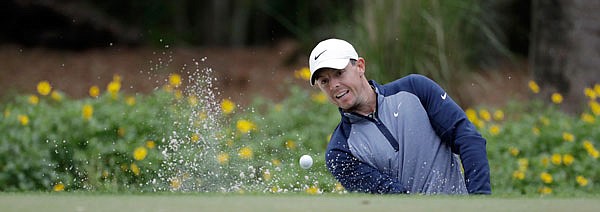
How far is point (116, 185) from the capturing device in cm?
671

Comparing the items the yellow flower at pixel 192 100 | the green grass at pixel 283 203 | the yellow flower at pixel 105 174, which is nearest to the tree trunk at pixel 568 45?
the yellow flower at pixel 192 100

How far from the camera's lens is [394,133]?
16.9ft

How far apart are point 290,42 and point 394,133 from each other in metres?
13.2

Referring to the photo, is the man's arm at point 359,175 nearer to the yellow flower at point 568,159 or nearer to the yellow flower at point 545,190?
the yellow flower at point 545,190

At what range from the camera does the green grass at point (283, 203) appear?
3.84 metres

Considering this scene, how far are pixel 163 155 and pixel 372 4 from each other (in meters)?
2.93

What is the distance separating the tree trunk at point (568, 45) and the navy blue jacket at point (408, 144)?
181 inches

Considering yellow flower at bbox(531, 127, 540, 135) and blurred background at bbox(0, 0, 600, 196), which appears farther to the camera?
yellow flower at bbox(531, 127, 540, 135)

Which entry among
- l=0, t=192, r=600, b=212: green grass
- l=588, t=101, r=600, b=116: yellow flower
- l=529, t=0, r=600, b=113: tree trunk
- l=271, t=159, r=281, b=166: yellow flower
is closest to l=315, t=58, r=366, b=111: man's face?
l=0, t=192, r=600, b=212: green grass

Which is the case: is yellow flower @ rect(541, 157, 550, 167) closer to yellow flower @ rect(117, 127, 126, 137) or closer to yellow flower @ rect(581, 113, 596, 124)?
yellow flower @ rect(581, 113, 596, 124)

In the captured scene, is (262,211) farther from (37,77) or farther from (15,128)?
(37,77)

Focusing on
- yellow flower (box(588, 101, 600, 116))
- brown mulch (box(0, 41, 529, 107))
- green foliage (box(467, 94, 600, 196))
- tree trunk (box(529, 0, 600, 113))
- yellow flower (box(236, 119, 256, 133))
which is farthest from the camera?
brown mulch (box(0, 41, 529, 107))

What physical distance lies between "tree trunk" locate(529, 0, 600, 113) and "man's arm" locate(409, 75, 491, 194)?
181 inches

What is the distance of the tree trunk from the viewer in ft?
31.5
